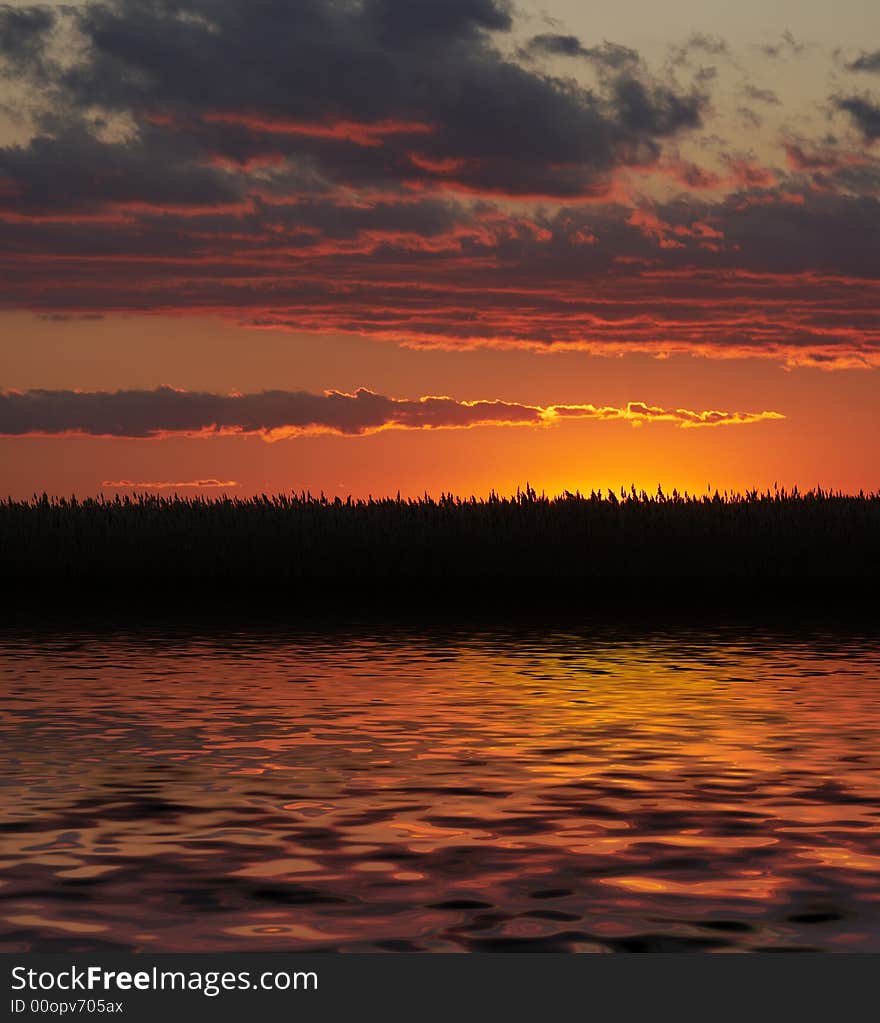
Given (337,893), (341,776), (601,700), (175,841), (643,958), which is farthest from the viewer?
(601,700)

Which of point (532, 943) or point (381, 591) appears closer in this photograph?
point (532, 943)

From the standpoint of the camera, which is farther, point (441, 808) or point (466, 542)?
point (466, 542)

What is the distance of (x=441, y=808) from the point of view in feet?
46.9

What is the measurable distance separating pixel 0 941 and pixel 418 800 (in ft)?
16.8

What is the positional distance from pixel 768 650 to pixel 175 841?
17.9m

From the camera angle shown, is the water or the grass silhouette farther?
the grass silhouette

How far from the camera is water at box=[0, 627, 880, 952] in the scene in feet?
34.5

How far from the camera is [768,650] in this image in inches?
1153

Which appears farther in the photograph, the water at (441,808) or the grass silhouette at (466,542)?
the grass silhouette at (466,542)

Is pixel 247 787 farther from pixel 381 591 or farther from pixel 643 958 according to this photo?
pixel 381 591

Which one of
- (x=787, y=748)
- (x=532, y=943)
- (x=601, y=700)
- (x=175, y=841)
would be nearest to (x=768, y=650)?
(x=601, y=700)

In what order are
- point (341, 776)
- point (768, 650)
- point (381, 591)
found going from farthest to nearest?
point (381, 591) < point (768, 650) < point (341, 776)

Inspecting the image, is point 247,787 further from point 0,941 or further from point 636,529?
point 636,529

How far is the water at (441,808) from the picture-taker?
1052cm
